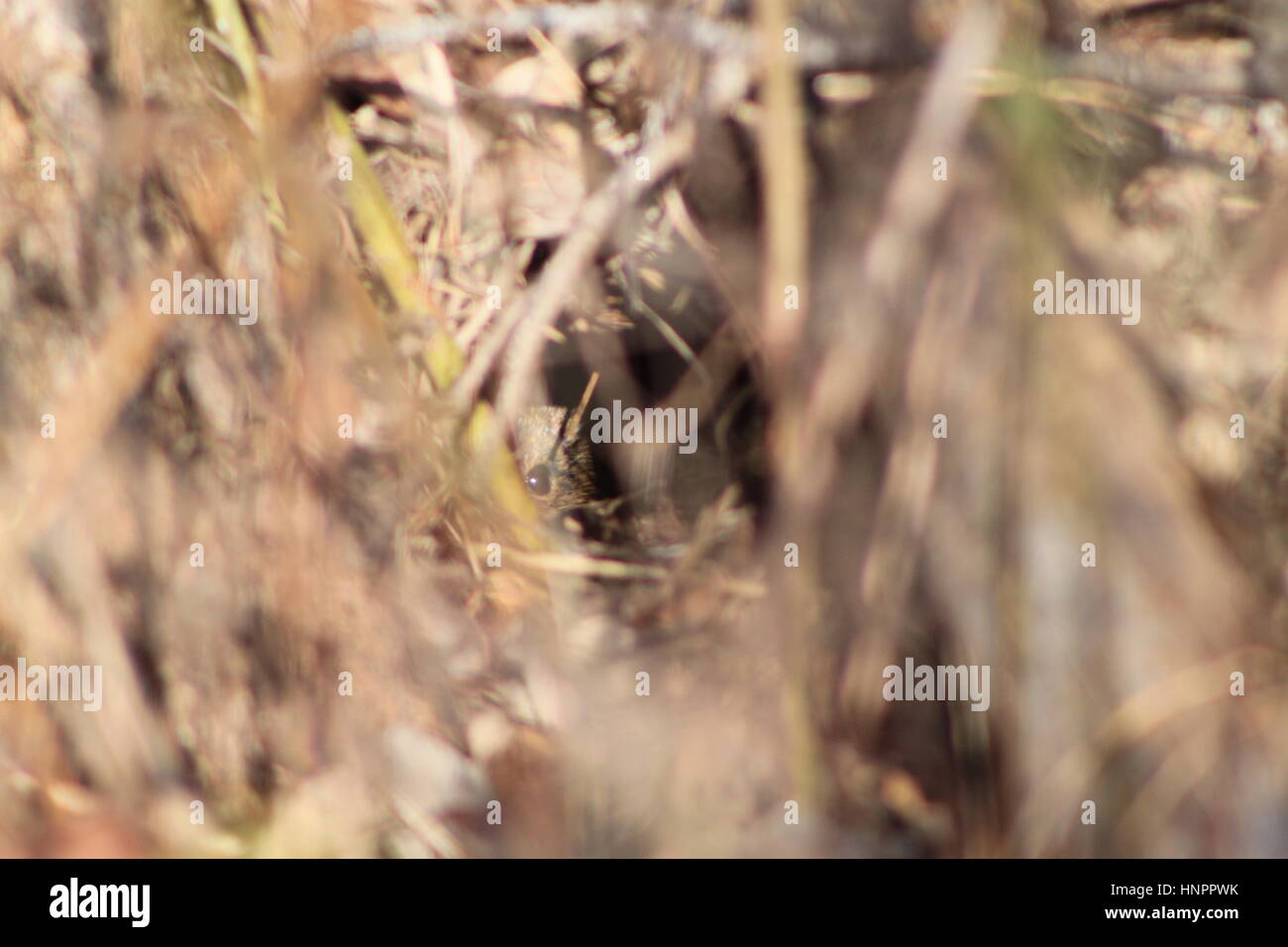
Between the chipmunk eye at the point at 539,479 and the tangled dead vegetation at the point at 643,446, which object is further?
the chipmunk eye at the point at 539,479

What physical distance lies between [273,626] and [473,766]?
0.73 feet

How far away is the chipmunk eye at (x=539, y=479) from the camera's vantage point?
780mm

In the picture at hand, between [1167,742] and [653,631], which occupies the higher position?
[653,631]

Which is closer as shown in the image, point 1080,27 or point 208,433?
point 1080,27

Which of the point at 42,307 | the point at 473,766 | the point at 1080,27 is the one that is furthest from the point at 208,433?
the point at 1080,27

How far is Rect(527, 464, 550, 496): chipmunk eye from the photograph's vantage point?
78cm

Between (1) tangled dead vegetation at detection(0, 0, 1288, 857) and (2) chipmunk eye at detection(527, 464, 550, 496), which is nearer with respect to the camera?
(1) tangled dead vegetation at detection(0, 0, 1288, 857)

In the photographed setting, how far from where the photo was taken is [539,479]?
783mm

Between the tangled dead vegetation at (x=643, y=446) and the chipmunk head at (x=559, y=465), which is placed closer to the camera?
the tangled dead vegetation at (x=643, y=446)

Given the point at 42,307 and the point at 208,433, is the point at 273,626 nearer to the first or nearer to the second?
the point at 208,433

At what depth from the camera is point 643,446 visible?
768mm

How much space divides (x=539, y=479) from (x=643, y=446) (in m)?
0.10

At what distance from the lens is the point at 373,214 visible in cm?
73
